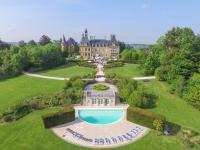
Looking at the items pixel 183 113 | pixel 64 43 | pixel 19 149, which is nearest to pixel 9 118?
pixel 19 149

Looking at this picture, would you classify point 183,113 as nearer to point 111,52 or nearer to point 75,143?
point 75,143

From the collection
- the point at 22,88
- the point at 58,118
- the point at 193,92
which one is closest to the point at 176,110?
the point at 193,92

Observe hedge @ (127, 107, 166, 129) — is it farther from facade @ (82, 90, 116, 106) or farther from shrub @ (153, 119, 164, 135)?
facade @ (82, 90, 116, 106)

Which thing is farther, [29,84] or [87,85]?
[29,84]

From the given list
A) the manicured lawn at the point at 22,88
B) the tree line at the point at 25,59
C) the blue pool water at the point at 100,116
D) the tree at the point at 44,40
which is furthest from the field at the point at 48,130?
the tree at the point at 44,40

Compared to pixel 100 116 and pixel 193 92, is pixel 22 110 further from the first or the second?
pixel 193 92

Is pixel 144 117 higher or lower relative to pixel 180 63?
lower

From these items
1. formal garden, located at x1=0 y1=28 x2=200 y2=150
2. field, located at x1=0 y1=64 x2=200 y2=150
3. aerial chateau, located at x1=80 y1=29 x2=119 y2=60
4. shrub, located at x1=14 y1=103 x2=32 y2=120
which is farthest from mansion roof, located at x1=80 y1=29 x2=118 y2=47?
shrub, located at x1=14 y1=103 x2=32 y2=120
